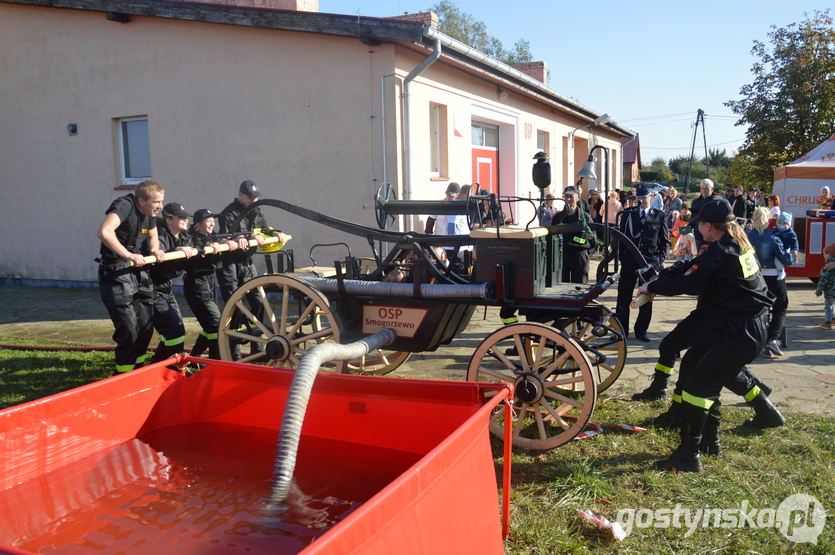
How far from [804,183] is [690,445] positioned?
15.5 meters

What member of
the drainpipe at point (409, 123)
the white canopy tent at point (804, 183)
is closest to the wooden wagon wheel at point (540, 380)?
the drainpipe at point (409, 123)

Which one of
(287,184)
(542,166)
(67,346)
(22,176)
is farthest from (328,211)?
(22,176)

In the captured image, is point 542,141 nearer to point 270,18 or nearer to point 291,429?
point 270,18

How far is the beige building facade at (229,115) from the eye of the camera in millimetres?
9953

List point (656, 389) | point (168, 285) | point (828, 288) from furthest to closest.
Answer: point (828, 288) → point (168, 285) → point (656, 389)

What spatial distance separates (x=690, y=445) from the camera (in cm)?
396

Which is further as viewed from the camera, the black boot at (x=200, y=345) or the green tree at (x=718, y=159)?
the green tree at (x=718, y=159)

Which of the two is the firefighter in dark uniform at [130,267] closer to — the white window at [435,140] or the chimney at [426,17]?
the white window at [435,140]

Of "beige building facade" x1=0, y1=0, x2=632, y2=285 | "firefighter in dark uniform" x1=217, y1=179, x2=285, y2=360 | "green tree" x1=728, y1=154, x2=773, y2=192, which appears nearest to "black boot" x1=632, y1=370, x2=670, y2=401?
"firefighter in dark uniform" x1=217, y1=179, x2=285, y2=360

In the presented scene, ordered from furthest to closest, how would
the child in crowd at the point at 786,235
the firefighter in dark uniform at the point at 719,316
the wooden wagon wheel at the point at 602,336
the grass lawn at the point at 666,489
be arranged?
the child in crowd at the point at 786,235, the wooden wagon wheel at the point at 602,336, the firefighter in dark uniform at the point at 719,316, the grass lawn at the point at 666,489

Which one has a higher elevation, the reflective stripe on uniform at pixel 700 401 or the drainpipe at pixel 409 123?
the drainpipe at pixel 409 123

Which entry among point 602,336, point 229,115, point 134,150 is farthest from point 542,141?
point 602,336

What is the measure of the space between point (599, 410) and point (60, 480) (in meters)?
3.68

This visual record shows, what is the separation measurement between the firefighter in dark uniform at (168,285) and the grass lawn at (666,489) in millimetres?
2915
